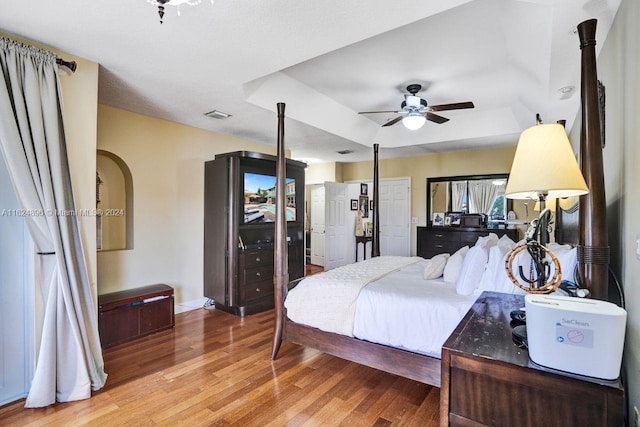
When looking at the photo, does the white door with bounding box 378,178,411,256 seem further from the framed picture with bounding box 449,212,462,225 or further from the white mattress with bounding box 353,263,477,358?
the white mattress with bounding box 353,263,477,358

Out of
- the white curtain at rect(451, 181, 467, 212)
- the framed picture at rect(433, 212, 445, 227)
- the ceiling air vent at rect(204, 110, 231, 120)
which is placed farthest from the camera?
the framed picture at rect(433, 212, 445, 227)

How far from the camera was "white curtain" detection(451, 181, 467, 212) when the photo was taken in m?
5.81

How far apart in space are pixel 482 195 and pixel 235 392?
5072mm

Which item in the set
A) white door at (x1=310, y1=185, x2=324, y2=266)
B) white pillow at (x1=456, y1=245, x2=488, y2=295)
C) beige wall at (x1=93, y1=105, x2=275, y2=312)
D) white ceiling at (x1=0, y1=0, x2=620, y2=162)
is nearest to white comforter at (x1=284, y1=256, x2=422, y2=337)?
white pillow at (x1=456, y1=245, x2=488, y2=295)

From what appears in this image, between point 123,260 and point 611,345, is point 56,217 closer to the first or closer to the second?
point 123,260

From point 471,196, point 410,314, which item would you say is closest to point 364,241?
point 471,196

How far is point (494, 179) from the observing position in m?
5.51

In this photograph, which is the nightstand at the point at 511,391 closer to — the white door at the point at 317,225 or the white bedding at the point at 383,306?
the white bedding at the point at 383,306

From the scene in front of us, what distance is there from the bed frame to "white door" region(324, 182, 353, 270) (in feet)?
13.2

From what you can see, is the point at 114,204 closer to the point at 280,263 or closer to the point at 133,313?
the point at 133,313

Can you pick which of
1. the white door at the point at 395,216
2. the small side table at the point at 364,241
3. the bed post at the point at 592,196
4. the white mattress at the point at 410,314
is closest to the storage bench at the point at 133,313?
the white mattress at the point at 410,314

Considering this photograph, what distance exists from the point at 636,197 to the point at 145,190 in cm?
416

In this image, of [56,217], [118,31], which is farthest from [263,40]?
[56,217]

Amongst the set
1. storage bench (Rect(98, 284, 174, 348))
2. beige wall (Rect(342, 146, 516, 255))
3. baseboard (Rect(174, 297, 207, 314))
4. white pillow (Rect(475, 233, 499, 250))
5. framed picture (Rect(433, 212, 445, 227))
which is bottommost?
baseboard (Rect(174, 297, 207, 314))
